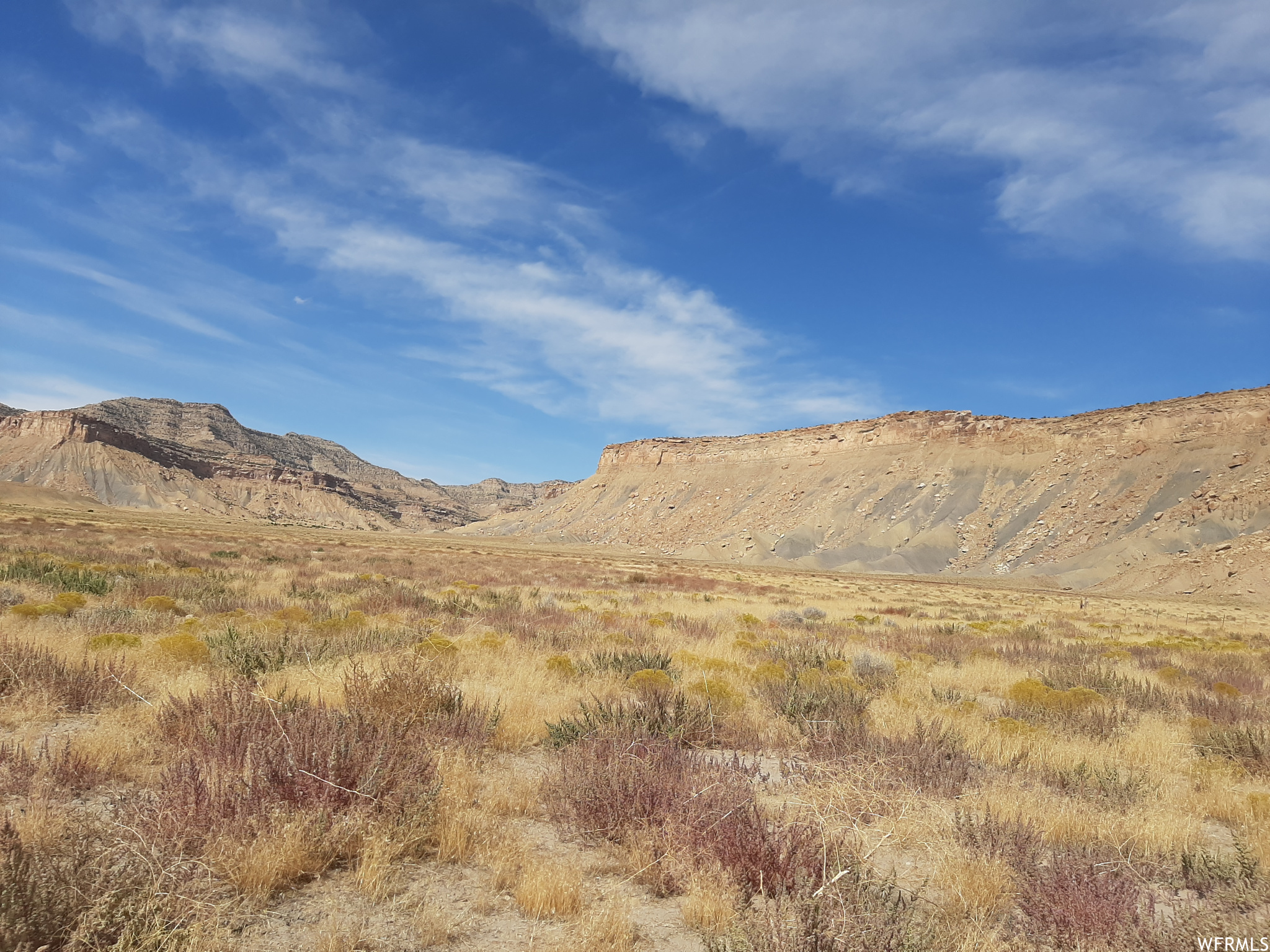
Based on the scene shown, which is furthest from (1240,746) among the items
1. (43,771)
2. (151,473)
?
(151,473)

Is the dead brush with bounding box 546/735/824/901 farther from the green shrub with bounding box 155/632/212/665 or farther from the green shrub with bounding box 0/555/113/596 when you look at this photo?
the green shrub with bounding box 0/555/113/596

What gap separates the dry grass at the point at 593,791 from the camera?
106 inches

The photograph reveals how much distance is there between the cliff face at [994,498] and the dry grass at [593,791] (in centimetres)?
4700

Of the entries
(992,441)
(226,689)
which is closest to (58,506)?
(226,689)

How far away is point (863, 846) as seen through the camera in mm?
3527

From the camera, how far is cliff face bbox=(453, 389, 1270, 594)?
54094 millimetres

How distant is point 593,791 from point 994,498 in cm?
7931

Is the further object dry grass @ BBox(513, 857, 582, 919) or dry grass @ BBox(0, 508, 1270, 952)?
dry grass @ BBox(513, 857, 582, 919)

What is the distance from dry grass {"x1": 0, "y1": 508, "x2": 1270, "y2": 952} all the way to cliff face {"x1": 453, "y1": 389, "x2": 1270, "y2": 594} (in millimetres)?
46995

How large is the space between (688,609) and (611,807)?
565 inches

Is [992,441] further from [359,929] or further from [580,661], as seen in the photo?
[359,929]

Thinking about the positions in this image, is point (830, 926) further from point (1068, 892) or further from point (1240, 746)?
point (1240, 746)

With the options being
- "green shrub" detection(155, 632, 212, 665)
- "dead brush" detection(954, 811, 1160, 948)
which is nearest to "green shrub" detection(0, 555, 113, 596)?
"green shrub" detection(155, 632, 212, 665)

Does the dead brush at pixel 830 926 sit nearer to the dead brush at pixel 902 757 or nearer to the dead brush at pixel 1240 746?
the dead brush at pixel 902 757
